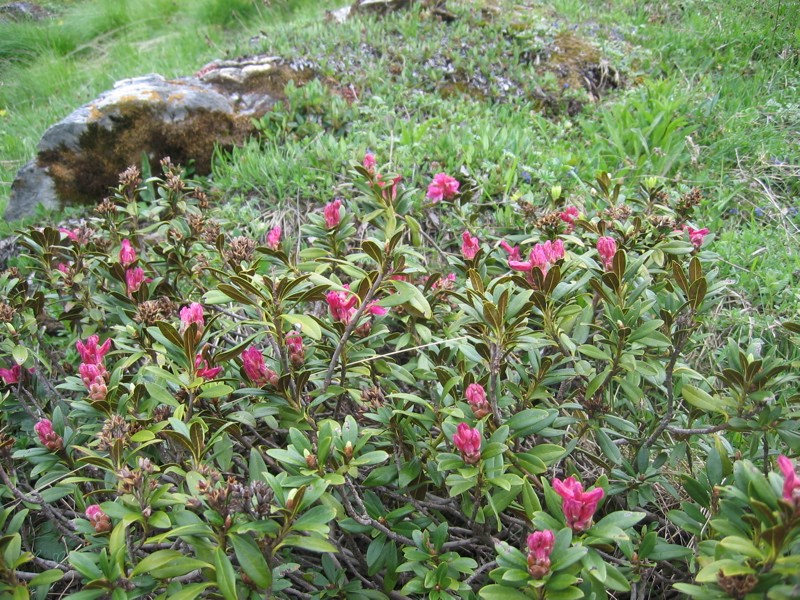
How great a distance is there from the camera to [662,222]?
1.84 meters

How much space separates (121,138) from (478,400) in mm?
3209

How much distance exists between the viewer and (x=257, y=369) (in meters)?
1.59

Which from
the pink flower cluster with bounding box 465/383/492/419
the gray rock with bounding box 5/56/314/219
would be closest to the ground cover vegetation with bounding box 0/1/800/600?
the pink flower cluster with bounding box 465/383/492/419

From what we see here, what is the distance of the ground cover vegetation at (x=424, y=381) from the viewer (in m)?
1.27

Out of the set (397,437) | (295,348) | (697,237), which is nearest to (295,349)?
(295,348)

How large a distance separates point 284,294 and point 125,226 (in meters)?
2.18

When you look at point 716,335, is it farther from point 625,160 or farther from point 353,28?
point 353,28

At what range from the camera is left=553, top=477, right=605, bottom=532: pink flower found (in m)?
1.22

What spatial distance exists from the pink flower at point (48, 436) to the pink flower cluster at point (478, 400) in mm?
1103

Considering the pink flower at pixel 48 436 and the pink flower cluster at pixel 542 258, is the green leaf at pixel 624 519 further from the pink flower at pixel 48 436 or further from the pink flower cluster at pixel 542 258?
the pink flower at pixel 48 436

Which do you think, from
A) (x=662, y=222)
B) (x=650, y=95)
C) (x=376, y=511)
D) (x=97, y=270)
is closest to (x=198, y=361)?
(x=376, y=511)

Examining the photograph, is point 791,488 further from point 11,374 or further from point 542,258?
point 11,374

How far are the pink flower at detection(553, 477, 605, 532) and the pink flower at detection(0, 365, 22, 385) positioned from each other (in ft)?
5.57

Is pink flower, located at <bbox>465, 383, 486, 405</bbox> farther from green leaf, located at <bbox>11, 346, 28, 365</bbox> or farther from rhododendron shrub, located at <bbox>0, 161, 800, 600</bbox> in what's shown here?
green leaf, located at <bbox>11, 346, 28, 365</bbox>
